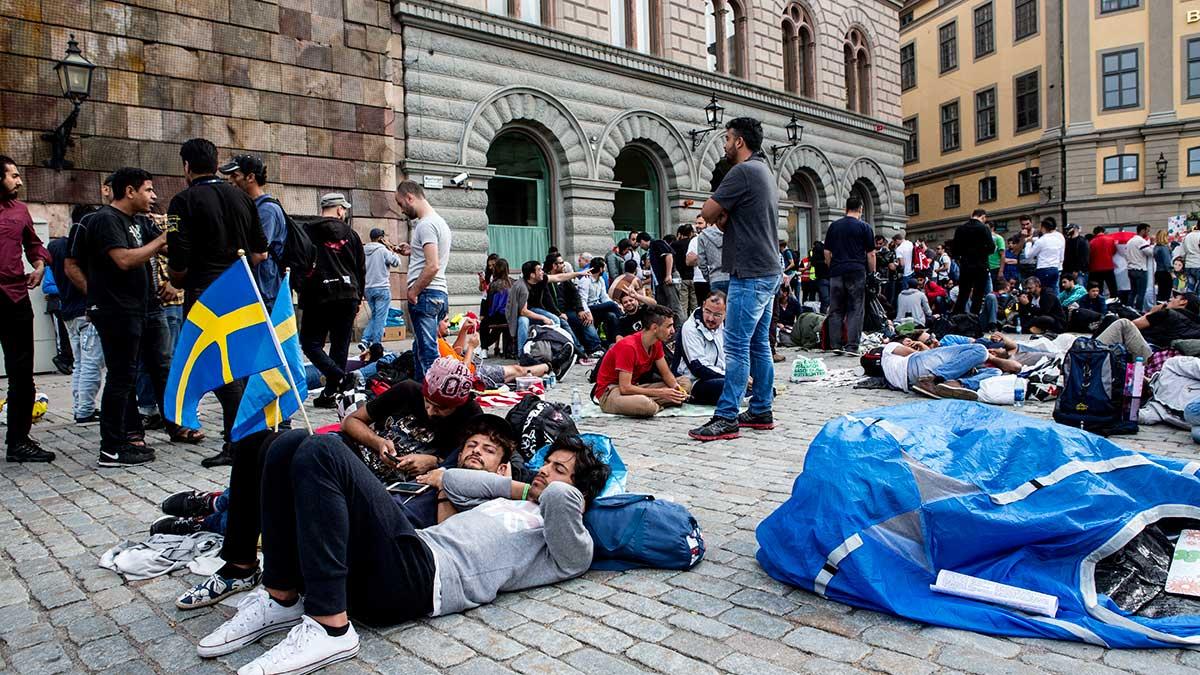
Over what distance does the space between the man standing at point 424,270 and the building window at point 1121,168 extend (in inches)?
1423

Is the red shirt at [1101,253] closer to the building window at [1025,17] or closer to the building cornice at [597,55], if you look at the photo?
the building cornice at [597,55]

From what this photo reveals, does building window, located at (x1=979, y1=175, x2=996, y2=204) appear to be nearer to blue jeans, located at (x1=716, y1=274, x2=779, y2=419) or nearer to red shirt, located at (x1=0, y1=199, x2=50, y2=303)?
blue jeans, located at (x1=716, y1=274, x2=779, y2=419)

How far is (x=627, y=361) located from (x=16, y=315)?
189 inches

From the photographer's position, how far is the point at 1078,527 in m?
2.87

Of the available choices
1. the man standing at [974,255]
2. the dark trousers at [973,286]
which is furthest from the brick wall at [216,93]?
the dark trousers at [973,286]

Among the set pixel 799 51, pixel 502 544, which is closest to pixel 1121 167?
pixel 799 51

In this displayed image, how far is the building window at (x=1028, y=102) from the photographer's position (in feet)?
121

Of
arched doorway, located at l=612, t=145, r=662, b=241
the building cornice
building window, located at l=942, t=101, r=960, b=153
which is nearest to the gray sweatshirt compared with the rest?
the building cornice

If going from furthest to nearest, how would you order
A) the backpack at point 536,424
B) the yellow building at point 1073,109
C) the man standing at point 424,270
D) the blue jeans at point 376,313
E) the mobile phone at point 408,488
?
the yellow building at point 1073,109 → the blue jeans at point 376,313 → the man standing at point 424,270 → the backpack at point 536,424 → the mobile phone at point 408,488

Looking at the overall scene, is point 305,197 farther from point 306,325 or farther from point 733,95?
point 733,95

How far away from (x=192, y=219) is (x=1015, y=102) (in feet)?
133

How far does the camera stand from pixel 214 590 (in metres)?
3.24

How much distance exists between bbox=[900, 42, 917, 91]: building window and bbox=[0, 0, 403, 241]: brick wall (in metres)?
37.4

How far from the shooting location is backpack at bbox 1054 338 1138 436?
6.15m
